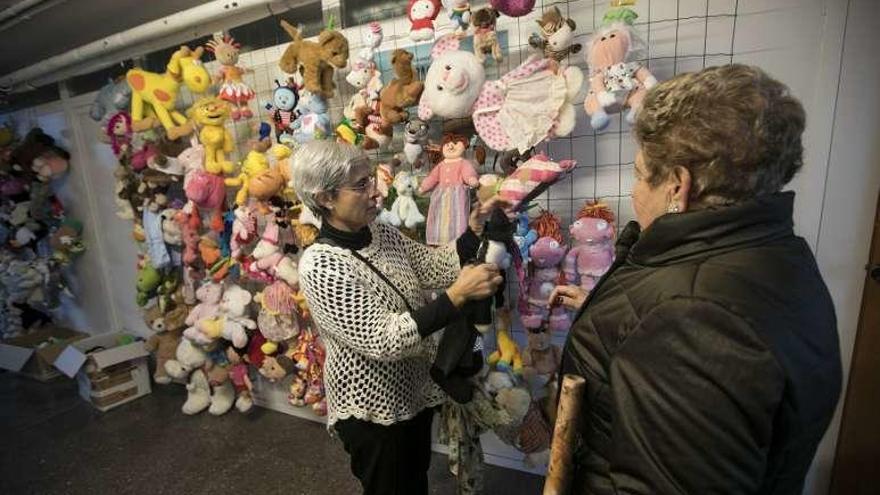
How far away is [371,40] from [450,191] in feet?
2.02

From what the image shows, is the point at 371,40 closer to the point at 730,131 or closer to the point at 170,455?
the point at 730,131

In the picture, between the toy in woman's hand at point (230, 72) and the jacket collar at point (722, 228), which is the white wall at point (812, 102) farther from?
the jacket collar at point (722, 228)

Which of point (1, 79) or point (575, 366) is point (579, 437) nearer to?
point (575, 366)

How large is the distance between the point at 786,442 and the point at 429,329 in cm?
69

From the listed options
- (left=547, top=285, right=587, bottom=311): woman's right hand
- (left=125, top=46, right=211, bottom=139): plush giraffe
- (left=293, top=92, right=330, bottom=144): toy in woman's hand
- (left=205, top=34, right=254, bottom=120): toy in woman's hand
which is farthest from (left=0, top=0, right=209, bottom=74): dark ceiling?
(left=547, top=285, right=587, bottom=311): woman's right hand

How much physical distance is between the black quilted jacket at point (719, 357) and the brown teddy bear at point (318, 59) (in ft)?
4.40

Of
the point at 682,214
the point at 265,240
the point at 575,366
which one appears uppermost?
the point at 682,214

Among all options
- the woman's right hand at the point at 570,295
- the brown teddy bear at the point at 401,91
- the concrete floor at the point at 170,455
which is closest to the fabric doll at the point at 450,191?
the brown teddy bear at the point at 401,91

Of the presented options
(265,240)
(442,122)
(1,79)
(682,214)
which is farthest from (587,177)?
(1,79)

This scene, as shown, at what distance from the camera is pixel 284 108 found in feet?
5.85

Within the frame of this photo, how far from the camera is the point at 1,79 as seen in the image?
9.34 feet

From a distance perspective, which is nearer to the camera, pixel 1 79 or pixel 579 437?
pixel 579 437

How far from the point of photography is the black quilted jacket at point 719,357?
0.52 metres

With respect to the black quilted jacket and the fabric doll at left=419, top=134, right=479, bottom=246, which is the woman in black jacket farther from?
the fabric doll at left=419, top=134, right=479, bottom=246
